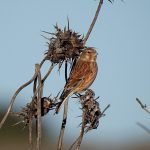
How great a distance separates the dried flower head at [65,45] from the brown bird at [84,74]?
67.5 inches

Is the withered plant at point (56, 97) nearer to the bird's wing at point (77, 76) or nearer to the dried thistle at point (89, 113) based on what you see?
the dried thistle at point (89, 113)

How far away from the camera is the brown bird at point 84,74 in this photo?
27.9 ft

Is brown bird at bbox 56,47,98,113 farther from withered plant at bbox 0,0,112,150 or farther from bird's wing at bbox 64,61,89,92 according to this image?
withered plant at bbox 0,0,112,150

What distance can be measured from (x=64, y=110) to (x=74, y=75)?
2374 millimetres

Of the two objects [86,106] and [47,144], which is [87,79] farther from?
[47,144]

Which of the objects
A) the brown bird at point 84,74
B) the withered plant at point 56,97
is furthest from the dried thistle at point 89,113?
the brown bird at point 84,74

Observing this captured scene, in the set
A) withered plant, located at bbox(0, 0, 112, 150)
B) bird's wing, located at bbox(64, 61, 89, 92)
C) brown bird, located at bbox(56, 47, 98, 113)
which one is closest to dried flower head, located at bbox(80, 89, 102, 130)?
withered plant, located at bbox(0, 0, 112, 150)

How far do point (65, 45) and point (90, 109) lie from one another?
638 millimetres

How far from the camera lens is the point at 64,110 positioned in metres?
6.19

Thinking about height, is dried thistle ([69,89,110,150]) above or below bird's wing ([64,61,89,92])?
above

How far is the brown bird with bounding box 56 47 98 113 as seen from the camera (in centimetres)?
851

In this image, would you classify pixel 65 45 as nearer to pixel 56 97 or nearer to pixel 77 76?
pixel 56 97

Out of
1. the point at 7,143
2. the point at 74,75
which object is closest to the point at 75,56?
the point at 74,75

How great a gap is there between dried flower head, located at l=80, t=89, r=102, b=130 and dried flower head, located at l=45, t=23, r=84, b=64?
0.48m
